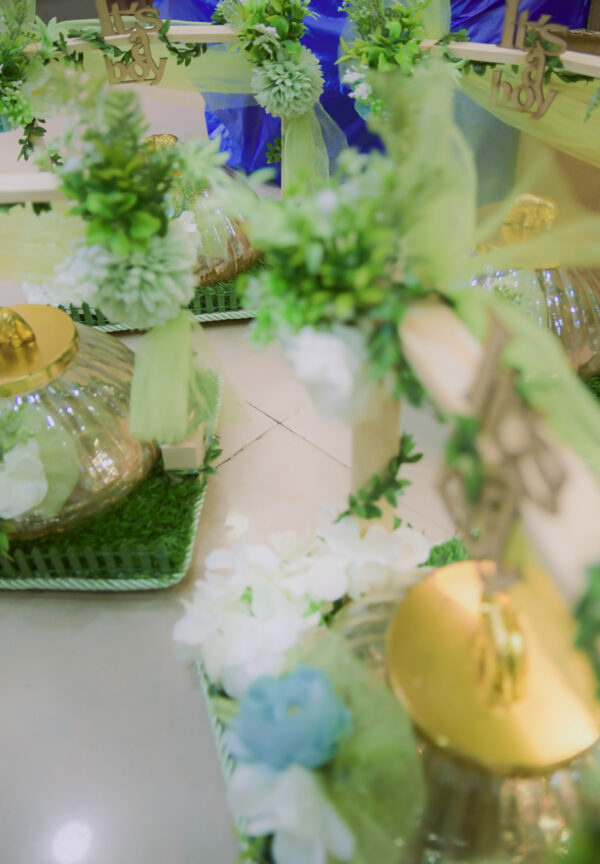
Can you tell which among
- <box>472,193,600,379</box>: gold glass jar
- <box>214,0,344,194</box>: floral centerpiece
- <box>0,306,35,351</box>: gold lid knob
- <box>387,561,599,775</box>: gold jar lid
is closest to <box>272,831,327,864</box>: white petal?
<box>387,561,599,775</box>: gold jar lid

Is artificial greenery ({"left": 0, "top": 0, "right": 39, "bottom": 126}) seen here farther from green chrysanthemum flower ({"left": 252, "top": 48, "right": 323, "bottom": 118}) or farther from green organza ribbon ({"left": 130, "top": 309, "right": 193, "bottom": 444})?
green organza ribbon ({"left": 130, "top": 309, "right": 193, "bottom": 444})

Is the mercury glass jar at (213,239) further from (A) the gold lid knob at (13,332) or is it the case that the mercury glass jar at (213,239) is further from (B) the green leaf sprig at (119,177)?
(B) the green leaf sprig at (119,177)

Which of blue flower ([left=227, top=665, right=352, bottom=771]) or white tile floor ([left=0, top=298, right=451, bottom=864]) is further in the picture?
white tile floor ([left=0, top=298, right=451, bottom=864])

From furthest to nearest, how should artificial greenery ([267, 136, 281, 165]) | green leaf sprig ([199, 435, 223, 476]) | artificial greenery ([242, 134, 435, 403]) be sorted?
artificial greenery ([267, 136, 281, 165]), green leaf sprig ([199, 435, 223, 476]), artificial greenery ([242, 134, 435, 403])

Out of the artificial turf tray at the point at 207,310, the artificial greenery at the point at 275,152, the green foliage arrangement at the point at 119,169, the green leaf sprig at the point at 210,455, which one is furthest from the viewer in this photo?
the artificial greenery at the point at 275,152

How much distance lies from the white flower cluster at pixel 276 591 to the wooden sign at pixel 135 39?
1.11 metres

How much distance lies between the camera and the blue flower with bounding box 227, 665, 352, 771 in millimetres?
493

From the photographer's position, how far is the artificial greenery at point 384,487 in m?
0.64

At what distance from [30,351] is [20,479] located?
7.3 inches

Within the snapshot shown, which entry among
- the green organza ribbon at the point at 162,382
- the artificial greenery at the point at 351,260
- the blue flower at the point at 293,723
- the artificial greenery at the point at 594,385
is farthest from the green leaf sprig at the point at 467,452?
the artificial greenery at the point at 594,385

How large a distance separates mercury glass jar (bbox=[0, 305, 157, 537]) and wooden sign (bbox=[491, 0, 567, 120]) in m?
0.81

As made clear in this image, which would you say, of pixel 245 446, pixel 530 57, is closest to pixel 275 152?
pixel 530 57

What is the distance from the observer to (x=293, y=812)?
49 cm

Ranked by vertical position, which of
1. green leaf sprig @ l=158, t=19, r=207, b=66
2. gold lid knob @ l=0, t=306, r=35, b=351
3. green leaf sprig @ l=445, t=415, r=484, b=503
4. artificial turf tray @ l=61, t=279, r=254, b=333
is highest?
green leaf sprig @ l=158, t=19, r=207, b=66
